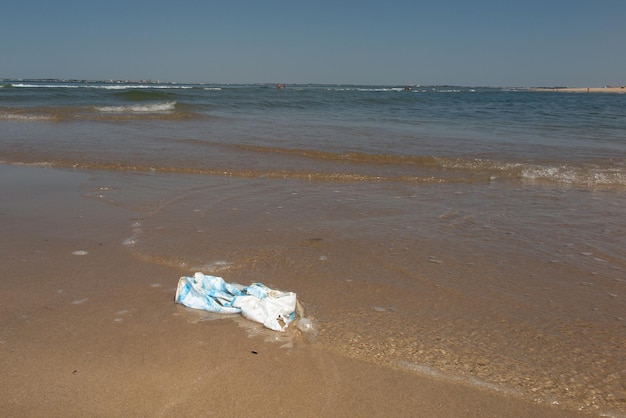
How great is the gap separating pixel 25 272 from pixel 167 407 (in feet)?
6.39

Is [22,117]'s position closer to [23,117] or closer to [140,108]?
[23,117]

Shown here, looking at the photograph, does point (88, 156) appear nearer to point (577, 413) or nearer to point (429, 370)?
point (429, 370)

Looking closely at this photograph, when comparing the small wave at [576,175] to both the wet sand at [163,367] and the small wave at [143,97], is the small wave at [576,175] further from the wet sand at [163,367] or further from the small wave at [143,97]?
the small wave at [143,97]

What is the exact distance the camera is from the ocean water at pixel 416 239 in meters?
2.50

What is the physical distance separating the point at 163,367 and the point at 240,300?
63 centimetres

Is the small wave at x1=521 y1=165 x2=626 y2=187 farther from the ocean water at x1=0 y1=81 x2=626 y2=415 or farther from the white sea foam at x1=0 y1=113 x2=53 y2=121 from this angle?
the white sea foam at x1=0 y1=113 x2=53 y2=121

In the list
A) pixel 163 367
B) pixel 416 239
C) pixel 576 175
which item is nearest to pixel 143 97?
pixel 576 175

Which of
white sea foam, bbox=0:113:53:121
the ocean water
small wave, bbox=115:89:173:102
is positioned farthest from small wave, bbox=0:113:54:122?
small wave, bbox=115:89:173:102

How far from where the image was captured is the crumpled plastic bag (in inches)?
107

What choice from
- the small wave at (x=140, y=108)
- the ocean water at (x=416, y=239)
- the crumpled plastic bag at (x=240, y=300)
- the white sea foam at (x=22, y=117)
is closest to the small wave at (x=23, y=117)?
the white sea foam at (x=22, y=117)

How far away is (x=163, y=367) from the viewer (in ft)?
7.54

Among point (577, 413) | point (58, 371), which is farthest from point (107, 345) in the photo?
point (577, 413)

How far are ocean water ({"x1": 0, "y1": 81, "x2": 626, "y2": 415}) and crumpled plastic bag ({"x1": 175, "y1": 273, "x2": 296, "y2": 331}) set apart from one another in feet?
0.68

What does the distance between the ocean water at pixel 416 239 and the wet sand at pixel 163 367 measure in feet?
0.55
